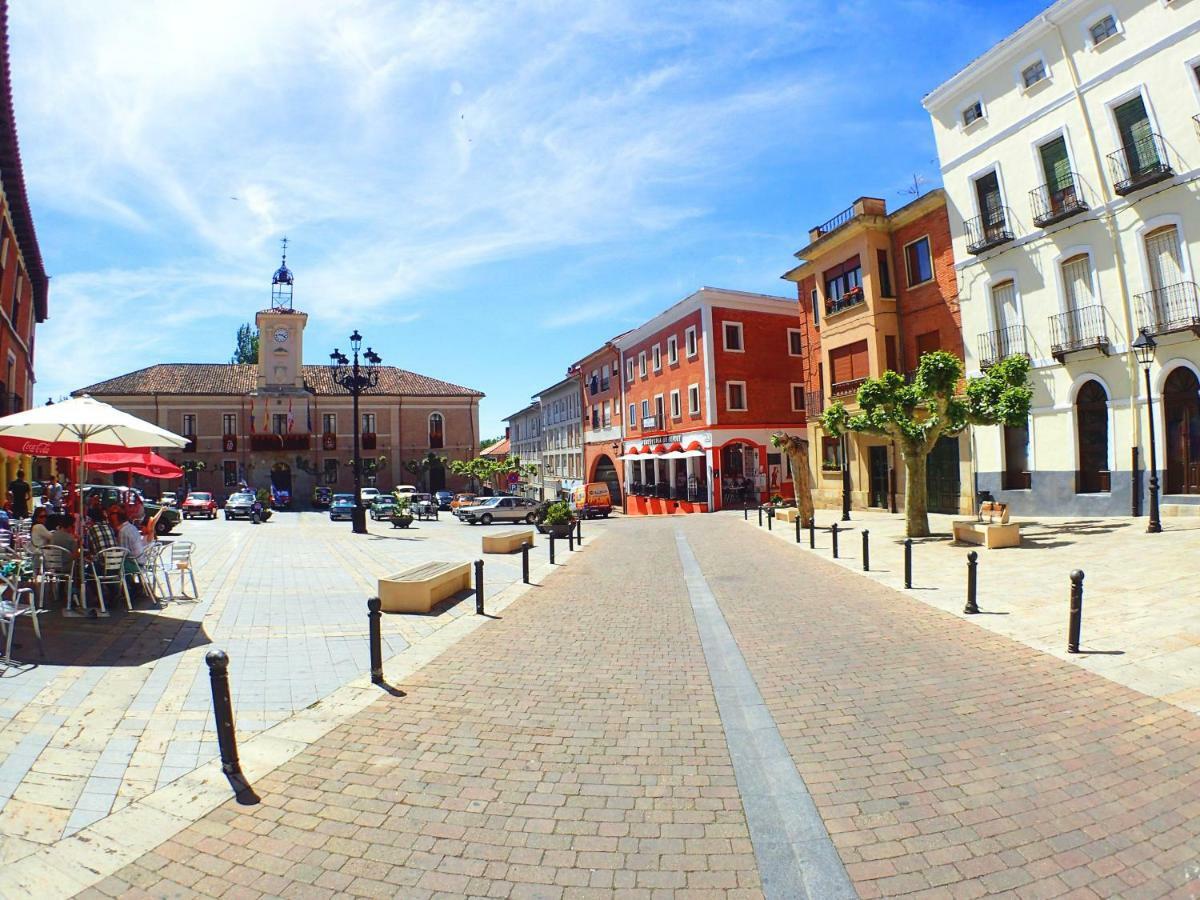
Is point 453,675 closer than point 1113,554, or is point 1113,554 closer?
point 453,675

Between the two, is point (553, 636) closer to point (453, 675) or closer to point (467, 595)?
point (453, 675)

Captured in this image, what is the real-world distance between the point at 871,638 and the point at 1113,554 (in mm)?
7531

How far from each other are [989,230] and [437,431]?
45836 millimetres

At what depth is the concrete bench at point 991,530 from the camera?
13844 millimetres

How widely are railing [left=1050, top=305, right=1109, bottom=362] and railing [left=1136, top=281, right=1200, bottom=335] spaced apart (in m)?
A: 0.94

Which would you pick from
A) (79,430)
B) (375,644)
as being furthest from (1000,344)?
(79,430)

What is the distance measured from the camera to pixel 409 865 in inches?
134

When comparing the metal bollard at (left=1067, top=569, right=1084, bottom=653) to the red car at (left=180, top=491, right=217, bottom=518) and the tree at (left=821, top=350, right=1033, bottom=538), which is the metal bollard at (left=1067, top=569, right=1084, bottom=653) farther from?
the red car at (left=180, top=491, right=217, bottom=518)

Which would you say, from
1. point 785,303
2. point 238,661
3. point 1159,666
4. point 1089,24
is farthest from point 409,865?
point 785,303

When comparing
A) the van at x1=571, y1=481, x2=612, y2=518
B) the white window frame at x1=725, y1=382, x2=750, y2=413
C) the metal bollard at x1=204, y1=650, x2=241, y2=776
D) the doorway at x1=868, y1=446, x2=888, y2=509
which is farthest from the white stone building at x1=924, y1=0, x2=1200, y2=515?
the metal bollard at x1=204, y1=650, x2=241, y2=776

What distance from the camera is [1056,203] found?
18.4 m

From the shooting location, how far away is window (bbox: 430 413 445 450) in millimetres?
57156

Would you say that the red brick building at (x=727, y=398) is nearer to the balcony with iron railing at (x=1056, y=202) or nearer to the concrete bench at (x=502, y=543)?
the balcony with iron railing at (x=1056, y=202)

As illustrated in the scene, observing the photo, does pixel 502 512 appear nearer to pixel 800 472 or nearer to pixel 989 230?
Answer: pixel 800 472
